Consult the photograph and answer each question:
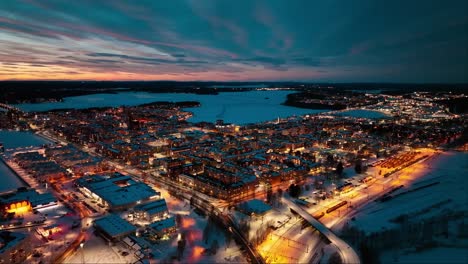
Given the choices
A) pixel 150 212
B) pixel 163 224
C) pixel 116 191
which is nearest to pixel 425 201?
pixel 163 224

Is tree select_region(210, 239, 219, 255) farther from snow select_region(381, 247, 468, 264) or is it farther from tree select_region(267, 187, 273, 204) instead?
snow select_region(381, 247, 468, 264)

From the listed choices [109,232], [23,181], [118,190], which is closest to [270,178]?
[118,190]

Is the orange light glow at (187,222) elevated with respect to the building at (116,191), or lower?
lower

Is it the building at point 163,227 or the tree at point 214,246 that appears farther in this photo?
the building at point 163,227

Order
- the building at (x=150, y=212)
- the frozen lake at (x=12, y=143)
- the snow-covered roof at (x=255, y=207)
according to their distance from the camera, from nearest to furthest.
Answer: the building at (x=150, y=212), the snow-covered roof at (x=255, y=207), the frozen lake at (x=12, y=143)

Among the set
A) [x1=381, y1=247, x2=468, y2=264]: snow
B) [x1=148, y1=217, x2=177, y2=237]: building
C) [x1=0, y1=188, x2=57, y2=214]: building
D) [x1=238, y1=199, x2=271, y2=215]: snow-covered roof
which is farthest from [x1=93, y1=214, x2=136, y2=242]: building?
[x1=381, y1=247, x2=468, y2=264]: snow

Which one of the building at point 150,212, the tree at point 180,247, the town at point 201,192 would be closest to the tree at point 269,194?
the town at point 201,192

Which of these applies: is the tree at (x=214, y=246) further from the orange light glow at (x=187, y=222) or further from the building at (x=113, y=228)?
the building at (x=113, y=228)

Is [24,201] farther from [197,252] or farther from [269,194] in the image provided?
[269,194]
